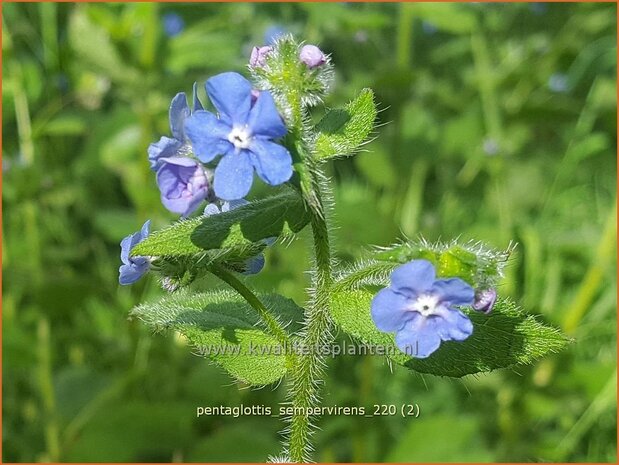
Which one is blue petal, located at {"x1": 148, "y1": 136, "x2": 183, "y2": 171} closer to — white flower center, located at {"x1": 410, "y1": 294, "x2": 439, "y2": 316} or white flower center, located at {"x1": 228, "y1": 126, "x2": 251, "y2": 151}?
white flower center, located at {"x1": 228, "y1": 126, "x2": 251, "y2": 151}

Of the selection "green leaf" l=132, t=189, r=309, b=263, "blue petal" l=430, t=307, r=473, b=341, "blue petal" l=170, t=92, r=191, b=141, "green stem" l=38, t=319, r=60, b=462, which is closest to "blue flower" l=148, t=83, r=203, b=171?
"blue petal" l=170, t=92, r=191, b=141

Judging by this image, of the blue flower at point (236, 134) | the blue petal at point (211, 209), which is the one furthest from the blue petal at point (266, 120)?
the blue petal at point (211, 209)

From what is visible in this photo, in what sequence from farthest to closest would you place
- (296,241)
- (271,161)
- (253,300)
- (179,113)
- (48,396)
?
(296,241), (48,396), (253,300), (179,113), (271,161)

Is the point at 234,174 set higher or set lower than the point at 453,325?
higher

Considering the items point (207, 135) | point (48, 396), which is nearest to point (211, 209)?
point (207, 135)

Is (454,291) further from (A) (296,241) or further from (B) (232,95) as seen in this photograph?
(A) (296,241)

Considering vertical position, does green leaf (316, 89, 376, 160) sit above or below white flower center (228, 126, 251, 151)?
above
